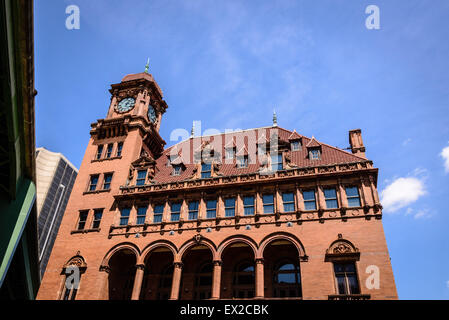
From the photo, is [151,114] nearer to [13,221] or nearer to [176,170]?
[176,170]

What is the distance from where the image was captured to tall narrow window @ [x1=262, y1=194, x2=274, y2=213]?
26539 mm

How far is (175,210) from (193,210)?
174cm

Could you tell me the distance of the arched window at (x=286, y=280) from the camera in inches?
961

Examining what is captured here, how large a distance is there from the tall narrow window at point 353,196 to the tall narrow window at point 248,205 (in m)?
7.40

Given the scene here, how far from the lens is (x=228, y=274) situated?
26.3 metres

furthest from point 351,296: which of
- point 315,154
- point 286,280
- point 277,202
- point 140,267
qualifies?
point 140,267

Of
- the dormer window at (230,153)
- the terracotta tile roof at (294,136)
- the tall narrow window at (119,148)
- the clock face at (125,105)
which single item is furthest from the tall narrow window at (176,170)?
the terracotta tile roof at (294,136)

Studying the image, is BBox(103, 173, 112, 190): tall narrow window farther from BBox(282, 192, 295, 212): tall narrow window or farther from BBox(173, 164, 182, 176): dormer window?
BBox(282, 192, 295, 212): tall narrow window

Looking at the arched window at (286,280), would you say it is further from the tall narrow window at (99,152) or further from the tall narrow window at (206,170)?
the tall narrow window at (99,152)

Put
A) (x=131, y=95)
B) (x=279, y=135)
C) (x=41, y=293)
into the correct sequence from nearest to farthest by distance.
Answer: (x=41, y=293), (x=279, y=135), (x=131, y=95)

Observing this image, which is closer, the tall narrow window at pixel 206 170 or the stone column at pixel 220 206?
the stone column at pixel 220 206
